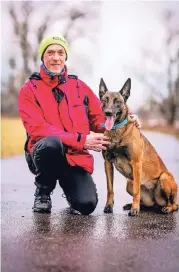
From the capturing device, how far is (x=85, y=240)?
377 centimetres

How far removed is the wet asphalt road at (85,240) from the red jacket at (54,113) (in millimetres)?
663

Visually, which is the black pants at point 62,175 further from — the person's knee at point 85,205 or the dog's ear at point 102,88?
the dog's ear at point 102,88

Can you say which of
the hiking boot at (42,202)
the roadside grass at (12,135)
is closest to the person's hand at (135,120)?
the hiking boot at (42,202)

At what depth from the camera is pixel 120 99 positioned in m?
4.74

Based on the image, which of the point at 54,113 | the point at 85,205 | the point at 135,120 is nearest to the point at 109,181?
the point at 85,205

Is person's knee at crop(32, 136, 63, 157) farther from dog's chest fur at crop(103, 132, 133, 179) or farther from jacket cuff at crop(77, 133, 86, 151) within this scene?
dog's chest fur at crop(103, 132, 133, 179)

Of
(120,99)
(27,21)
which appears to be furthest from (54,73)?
(27,21)

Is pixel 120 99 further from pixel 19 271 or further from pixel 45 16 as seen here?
pixel 45 16

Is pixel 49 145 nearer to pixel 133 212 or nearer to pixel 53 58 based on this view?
pixel 53 58

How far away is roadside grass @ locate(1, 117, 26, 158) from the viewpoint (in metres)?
12.4

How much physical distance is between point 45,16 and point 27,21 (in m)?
1.45

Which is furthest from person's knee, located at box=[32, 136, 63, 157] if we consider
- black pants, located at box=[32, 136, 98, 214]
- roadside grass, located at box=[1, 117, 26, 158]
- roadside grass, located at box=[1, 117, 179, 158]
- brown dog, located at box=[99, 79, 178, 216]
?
roadside grass, located at box=[1, 117, 26, 158]

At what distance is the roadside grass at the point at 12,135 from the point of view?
12381mm

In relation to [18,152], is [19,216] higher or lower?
higher
